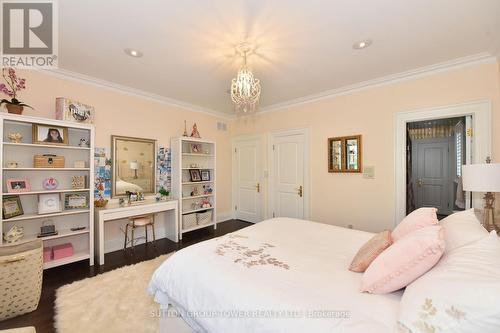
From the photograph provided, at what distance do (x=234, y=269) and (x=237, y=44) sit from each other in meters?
2.10

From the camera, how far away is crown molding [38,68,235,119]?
2.83 m

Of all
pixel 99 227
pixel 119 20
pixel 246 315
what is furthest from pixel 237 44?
pixel 99 227

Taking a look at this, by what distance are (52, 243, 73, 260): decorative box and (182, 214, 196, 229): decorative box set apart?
1.57 m

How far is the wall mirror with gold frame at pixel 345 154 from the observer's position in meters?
3.35

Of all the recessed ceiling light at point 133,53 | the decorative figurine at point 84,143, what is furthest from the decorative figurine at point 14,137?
the recessed ceiling light at point 133,53

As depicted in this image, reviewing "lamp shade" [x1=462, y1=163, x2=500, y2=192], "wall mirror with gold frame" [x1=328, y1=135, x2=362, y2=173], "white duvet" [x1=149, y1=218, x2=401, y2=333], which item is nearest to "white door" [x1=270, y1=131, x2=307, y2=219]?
"wall mirror with gold frame" [x1=328, y1=135, x2=362, y2=173]

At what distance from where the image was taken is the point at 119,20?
6.13 feet

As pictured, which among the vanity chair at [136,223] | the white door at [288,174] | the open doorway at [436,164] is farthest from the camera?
the open doorway at [436,164]

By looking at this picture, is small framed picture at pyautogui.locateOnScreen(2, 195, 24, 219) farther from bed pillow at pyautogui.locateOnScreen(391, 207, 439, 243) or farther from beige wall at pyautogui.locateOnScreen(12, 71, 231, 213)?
bed pillow at pyautogui.locateOnScreen(391, 207, 439, 243)

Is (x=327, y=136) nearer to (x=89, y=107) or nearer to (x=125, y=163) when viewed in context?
(x=125, y=163)

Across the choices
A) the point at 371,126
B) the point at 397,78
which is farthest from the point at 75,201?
the point at 397,78

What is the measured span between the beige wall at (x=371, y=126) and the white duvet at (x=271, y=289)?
60.7 inches

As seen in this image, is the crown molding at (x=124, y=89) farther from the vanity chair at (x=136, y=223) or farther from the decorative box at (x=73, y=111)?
the vanity chair at (x=136, y=223)

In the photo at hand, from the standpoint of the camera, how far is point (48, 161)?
2.61 metres
